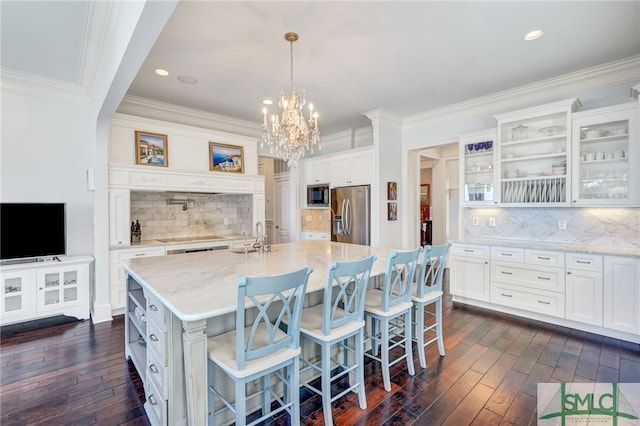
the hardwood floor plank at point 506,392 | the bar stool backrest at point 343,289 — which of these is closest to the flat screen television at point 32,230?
the bar stool backrest at point 343,289

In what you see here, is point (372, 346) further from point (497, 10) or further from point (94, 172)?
point (94, 172)

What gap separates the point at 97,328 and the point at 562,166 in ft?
18.8

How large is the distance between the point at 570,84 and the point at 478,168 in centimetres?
138

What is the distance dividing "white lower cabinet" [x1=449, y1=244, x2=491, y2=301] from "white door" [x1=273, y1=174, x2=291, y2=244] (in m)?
3.49

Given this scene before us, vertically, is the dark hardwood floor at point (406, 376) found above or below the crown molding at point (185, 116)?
below

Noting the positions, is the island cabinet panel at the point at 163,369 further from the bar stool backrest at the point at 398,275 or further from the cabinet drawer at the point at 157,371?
the bar stool backrest at the point at 398,275

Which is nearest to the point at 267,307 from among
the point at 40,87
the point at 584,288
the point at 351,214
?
the point at 584,288

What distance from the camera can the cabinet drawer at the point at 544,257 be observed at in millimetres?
3379

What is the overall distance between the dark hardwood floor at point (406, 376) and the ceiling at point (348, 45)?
293cm

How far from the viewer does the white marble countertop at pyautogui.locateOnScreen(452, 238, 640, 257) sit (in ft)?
10.1

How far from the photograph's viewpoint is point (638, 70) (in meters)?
3.29

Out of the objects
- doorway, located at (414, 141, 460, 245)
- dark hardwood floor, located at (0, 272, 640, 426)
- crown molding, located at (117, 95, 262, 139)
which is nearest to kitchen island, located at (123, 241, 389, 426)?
dark hardwood floor, located at (0, 272, 640, 426)

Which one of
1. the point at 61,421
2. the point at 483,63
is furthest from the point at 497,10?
the point at 61,421

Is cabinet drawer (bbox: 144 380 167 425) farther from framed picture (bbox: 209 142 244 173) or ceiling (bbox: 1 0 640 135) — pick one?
framed picture (bbox: 209 142 244 173)
